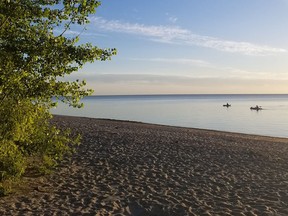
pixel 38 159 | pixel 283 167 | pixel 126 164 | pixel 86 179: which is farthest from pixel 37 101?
pixel 283 167

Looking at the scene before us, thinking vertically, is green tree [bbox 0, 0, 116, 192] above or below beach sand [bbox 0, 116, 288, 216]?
above

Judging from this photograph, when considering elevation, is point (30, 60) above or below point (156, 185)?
above

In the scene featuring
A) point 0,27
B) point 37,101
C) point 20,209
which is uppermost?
point 0,27

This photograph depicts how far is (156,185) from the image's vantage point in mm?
13211

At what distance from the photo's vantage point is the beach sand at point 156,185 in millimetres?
10648

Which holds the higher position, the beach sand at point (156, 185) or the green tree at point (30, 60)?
the green tree at point (30, 60)

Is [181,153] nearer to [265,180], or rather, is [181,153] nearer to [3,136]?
[265,180]

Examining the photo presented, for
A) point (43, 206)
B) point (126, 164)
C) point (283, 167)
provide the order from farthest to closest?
point (283, 167), point (126, 164), point (43, 206)

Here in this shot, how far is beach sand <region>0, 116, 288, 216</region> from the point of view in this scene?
10648 mm

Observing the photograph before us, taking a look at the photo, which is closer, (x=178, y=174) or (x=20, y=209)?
(x=20, y=209)

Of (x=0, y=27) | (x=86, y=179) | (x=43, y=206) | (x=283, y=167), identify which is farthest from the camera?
(x=283, y=167)

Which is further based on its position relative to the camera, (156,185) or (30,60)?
(156,185)

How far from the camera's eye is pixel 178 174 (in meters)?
15.1

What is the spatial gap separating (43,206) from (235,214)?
18.5 feet
